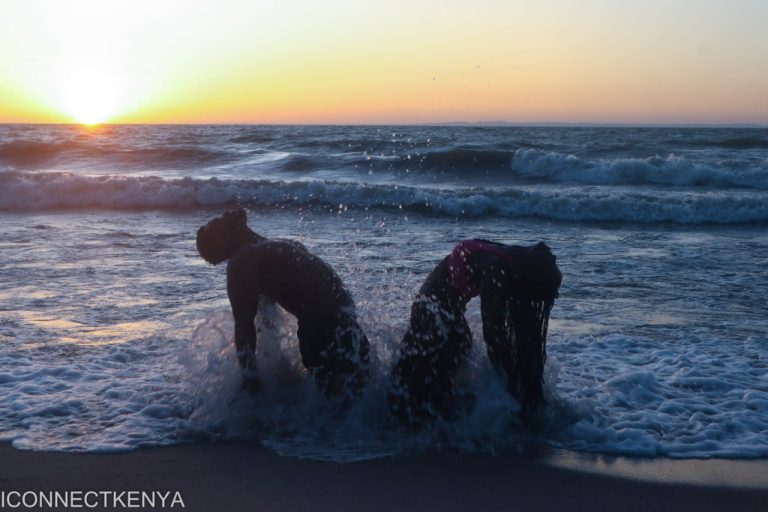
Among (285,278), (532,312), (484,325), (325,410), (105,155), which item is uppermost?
(285,278)

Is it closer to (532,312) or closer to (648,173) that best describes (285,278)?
(532,312)

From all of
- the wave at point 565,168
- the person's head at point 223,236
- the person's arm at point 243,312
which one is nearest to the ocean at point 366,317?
the person's arm at point 243,312

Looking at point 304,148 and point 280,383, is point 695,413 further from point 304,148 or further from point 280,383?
point 304,148

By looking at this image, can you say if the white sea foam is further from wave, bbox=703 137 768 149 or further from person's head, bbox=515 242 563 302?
wave, bbox=703 137 768 149

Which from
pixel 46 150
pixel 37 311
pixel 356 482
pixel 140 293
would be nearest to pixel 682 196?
pixel 140 293

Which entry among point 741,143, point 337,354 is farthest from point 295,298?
point 741,143

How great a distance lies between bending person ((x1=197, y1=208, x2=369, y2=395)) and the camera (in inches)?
194

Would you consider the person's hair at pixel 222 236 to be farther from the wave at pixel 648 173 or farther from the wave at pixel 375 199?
the wave at pixel 648 173

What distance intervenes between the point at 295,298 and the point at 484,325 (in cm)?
118

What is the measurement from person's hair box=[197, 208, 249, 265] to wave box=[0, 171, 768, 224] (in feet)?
42.4

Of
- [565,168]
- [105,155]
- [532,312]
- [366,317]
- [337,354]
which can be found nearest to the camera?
[532,312]

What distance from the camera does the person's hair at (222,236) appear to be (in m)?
5.01

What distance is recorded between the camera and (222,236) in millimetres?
5027

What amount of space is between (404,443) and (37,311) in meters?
4.78
